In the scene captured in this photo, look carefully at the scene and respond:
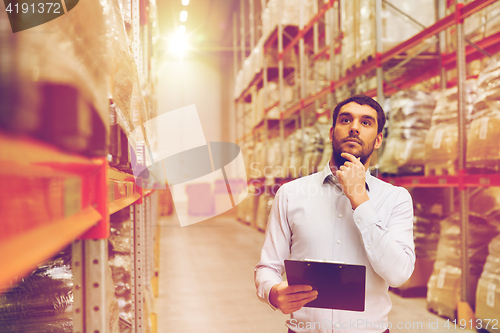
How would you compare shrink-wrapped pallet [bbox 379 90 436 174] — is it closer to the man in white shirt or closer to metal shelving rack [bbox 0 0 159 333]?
the man in white shirt

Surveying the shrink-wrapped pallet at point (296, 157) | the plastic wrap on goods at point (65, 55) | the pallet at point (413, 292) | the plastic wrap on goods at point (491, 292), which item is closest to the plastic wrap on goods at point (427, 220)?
the pallet at point (413, 292)

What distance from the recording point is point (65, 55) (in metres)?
0.56

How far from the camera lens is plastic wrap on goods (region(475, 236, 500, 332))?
10.6 feet

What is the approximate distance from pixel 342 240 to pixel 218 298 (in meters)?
3.22

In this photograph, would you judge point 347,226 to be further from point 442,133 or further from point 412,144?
point 412,144

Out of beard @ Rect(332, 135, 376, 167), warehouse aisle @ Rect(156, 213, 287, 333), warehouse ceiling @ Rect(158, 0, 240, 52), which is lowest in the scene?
warehouse aisle @ Rect(156, 213, 287, 333)

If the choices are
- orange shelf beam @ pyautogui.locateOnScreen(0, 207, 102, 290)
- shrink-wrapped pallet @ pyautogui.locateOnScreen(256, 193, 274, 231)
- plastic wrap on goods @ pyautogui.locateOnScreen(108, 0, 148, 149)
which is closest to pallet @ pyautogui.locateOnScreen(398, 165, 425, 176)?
plastic wrap on goods @ pyautogui.locateOnScreen(108, 0, 148, 149)

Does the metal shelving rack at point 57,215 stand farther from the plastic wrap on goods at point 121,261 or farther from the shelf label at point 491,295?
the shelf label at point 491,295

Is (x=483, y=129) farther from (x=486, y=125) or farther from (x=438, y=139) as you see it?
(x=438, y=139)

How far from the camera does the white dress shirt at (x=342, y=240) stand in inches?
64.1

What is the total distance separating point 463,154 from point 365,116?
2261 millimetres

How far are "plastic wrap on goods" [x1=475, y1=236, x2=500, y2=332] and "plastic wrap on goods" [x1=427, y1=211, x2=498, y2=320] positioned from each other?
11.1 inches

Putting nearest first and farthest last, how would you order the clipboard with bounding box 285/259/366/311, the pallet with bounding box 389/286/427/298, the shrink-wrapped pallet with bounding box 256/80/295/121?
the clipboard with bounding box 285/259/366/311, the pallet with bounding box 389/286/427/298, the shrink-wrapped pallet with bounding box 256/80/295/121

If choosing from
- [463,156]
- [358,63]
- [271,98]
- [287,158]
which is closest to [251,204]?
[271,98]
